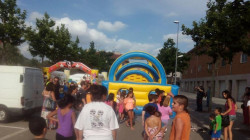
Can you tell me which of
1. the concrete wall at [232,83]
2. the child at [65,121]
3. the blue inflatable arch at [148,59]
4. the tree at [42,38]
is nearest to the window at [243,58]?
the concrete wall at [232,83]

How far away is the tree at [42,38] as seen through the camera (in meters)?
23.6

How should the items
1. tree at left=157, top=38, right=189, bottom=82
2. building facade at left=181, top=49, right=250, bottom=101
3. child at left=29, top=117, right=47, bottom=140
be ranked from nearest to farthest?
child at left=29, top=117, right=47, bottom=140 < building facade at left=181, top=49, right=250, bottom=101 < tree at left=157, top=38, right=189, bottom=82

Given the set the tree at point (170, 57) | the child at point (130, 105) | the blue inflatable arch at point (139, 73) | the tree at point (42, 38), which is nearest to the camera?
the child at point (130, 105)

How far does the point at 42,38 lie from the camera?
23.9 m

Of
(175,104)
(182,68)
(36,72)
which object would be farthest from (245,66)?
(175,104)

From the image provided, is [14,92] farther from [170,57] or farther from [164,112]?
[170,57]

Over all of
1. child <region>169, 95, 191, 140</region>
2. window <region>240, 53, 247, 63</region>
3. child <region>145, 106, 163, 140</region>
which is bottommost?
child <region>145, 106, 163, 140</region>

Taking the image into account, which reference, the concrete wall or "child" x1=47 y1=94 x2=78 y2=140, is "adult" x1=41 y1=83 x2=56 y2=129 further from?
the concrete wall

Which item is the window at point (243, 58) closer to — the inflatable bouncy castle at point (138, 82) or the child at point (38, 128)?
the inflatable bouncy castle at point (138, 82)

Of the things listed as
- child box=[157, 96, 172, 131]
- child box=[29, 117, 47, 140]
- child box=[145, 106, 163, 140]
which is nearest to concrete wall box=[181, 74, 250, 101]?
child box=[157, 96, 172, 131]

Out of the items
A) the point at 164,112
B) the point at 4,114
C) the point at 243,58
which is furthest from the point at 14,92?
the point at 243,58

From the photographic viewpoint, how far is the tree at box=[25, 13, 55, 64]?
23641 mm

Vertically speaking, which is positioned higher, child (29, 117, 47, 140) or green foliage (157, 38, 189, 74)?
green foliage (157, 38, 189, 74)

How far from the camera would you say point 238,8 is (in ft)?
30.9
